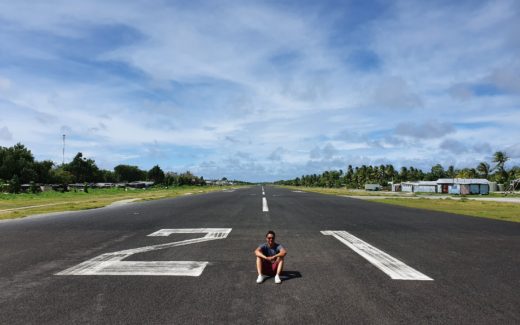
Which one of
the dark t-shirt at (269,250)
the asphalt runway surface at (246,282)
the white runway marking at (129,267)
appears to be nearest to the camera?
the asphalt runway surface at (246,282)

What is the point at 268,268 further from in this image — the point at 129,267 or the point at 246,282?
the point at 129,267

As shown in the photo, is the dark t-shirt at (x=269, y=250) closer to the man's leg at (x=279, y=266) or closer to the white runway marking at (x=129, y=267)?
the man's leg at (x=279, y=266)

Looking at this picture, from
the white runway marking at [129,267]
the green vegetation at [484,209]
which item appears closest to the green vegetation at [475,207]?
the green vegetation at [484,209]

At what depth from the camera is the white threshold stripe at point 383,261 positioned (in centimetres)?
904

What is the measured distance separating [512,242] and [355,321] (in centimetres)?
1230

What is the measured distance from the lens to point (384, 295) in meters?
7.46

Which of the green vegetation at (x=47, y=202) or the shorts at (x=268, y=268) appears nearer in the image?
the shorts at (x=268, y=268)

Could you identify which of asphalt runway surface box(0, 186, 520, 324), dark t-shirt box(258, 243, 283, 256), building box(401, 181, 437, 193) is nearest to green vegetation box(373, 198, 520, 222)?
asphalt runway surface box(0, 186, 520, 324)

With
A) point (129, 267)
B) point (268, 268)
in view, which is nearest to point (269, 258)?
point (268, 268)

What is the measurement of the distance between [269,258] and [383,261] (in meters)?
4.03

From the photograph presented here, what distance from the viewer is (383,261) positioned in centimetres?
1085

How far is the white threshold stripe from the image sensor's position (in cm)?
904

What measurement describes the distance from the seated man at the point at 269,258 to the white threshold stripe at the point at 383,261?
106 inches

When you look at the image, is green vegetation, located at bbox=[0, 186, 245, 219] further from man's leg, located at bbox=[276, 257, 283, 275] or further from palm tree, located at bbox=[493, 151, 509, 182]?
palm tree, located at bbox=[493, 151, 509, 182]
